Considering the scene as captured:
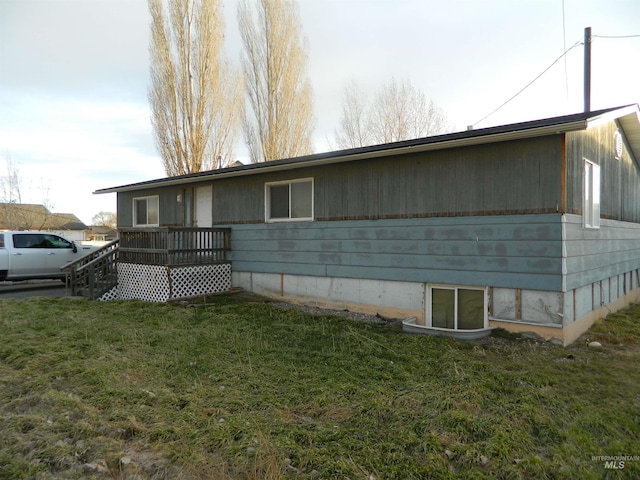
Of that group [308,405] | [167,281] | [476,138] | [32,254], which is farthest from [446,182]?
[32,254]

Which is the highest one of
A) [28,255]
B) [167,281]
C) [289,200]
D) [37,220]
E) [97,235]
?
[37,220]

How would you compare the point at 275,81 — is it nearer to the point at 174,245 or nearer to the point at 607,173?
the point at 174,245

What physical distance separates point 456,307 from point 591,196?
309 cm

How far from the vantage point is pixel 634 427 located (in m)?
3.23

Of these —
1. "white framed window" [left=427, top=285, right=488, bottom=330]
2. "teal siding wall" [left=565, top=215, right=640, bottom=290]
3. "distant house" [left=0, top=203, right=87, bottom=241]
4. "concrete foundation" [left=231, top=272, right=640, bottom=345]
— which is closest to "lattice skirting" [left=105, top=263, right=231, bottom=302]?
"concrete foundation" [left=231, top=272, right=640, bottom=345]

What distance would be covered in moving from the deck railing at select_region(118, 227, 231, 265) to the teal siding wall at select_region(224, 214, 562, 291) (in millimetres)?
814

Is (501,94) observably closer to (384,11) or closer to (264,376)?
(384,11)

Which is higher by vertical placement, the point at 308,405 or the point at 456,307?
the point at 456,307

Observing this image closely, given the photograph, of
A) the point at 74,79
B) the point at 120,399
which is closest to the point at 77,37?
the point at 74,79

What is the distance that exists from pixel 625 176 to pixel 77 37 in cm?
1628

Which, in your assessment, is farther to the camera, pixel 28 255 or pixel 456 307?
pixel 28 255

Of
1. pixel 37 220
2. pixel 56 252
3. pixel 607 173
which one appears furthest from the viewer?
pixel 37 220

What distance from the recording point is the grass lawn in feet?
8.75

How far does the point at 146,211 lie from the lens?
12891 mm
